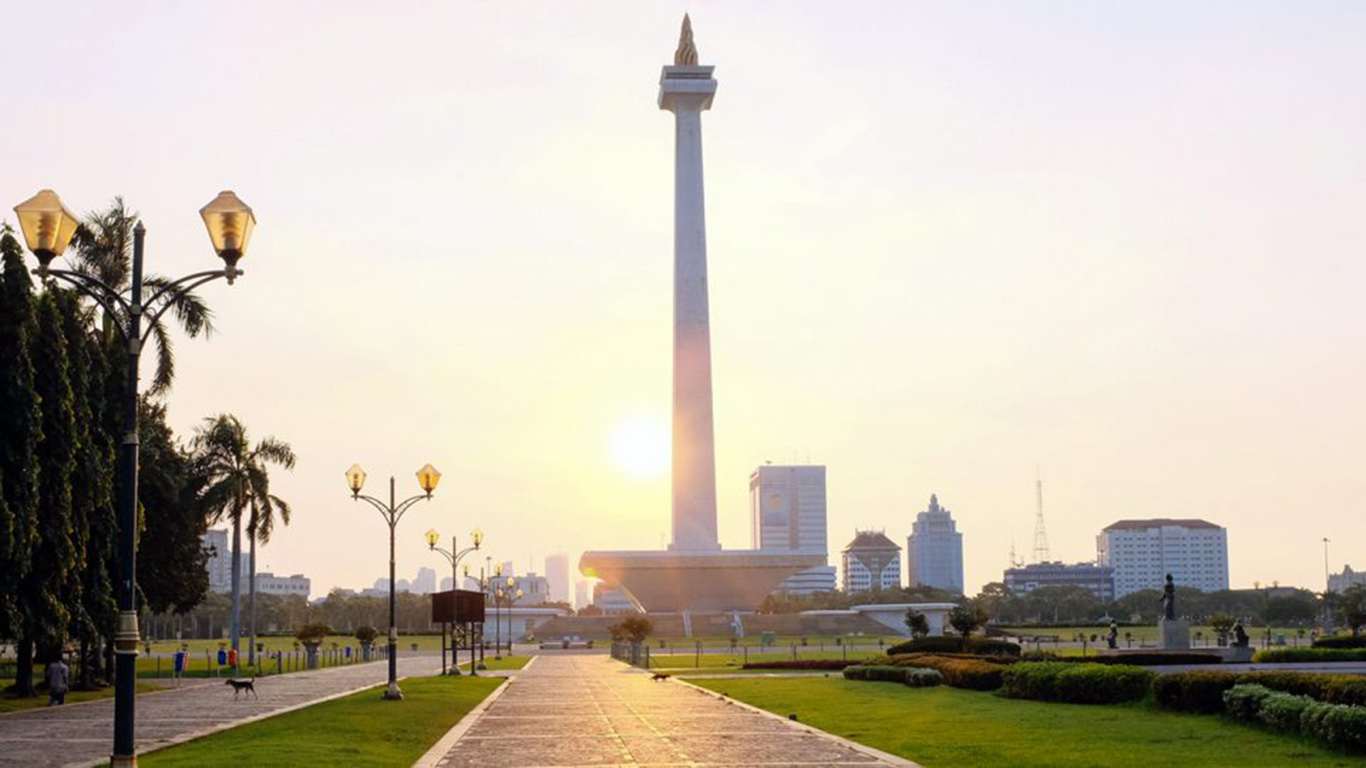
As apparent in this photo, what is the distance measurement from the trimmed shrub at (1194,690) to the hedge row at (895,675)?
1047cm

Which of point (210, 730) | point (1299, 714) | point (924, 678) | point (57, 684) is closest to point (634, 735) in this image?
point (210, 730)

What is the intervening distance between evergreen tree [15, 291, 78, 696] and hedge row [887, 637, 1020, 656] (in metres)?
26.9

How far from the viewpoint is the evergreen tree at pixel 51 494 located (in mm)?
35844

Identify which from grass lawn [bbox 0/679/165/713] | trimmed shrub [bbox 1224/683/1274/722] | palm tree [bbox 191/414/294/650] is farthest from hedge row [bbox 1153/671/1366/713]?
palm tree [bbox 191/414/294/650]

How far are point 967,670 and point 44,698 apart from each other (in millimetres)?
25312

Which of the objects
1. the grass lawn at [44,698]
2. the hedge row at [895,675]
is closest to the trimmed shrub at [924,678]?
the hedge row at [895,675]

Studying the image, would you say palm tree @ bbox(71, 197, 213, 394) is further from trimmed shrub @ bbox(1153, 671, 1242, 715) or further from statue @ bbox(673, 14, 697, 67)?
statue @ bbox(673, 14, 697, 67)

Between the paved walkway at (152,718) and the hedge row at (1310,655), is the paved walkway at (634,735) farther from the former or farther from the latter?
the hedge row at (1310,655)

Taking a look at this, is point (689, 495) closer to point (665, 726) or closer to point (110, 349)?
point (110, 349)

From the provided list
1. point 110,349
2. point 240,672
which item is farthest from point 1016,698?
point 240,672

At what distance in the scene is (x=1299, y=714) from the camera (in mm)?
21391

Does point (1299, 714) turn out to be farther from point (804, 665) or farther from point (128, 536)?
point (804, 665)

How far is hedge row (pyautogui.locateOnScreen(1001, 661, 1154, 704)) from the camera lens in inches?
1123

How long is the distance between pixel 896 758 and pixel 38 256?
12.4m
